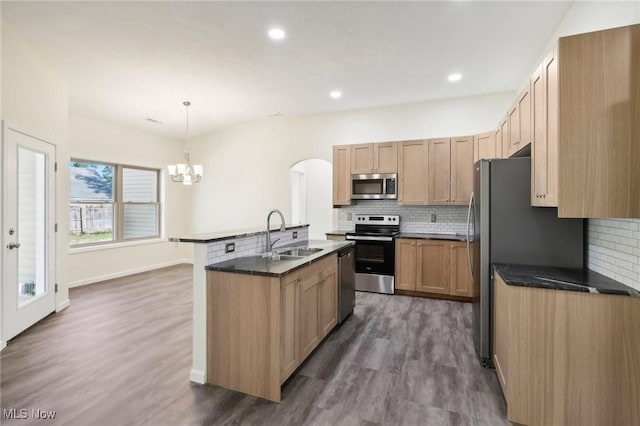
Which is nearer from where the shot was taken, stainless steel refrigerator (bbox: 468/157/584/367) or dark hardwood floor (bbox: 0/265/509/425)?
dark hardwood floor (bbox: 0/265/509/425)

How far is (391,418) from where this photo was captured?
79.7 inches

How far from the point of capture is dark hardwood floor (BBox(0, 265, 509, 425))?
6.73ft

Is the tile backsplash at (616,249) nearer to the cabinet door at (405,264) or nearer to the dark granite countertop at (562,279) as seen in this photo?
the dark granite countertop at (562,279)

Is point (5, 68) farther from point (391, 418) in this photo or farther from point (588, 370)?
point (588, 370)

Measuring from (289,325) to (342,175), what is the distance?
3.41 meters

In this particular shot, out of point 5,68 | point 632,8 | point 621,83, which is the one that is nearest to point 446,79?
point 632,8

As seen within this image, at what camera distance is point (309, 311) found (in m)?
2.67

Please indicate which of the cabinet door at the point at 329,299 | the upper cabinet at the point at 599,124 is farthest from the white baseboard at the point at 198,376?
the upper cabinet at the point at 599,124

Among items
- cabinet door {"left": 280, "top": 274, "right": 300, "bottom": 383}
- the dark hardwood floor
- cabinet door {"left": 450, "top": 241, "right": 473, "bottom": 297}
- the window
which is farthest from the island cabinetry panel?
the window

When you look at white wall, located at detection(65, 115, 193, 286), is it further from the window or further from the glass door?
the glass door

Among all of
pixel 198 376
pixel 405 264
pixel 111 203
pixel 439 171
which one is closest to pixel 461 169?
pixel 439 171

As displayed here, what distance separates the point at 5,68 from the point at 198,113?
2855mm

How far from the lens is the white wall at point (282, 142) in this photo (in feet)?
16.5

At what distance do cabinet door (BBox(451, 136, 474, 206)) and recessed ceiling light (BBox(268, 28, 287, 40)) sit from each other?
2.88 m
